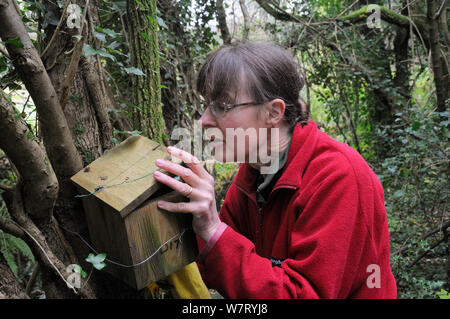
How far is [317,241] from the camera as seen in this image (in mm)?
1160

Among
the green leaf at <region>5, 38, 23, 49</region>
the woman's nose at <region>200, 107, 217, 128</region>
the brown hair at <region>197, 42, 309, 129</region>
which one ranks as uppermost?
the green leaf at <region>5, 38, 23, 49</region>

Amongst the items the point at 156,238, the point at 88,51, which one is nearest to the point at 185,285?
the point at 156,238

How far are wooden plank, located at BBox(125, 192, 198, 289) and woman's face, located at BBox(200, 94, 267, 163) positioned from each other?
11.1 inches

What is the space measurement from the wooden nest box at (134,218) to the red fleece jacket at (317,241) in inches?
6.0

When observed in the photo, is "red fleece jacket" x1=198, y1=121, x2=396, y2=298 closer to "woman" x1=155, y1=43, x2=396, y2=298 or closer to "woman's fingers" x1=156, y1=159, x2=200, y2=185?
"woman" x1=155, y1=43, x2=396, y2=298

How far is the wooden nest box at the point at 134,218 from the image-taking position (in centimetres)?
126

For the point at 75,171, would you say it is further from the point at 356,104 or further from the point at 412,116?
the point at 356,104

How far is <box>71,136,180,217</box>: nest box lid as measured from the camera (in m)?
1.24

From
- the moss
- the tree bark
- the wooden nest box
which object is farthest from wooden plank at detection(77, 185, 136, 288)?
the moss

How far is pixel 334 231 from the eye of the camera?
3.82ft

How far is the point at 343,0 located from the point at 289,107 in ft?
16.9

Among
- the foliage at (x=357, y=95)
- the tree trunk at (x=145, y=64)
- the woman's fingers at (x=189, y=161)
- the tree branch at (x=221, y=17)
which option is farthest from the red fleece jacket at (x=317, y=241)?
the tree branch at (x=221, y=17)

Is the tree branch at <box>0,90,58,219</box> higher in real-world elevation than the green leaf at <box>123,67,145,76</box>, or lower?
lower

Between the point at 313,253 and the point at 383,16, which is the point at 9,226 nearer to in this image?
the point at 313,253
